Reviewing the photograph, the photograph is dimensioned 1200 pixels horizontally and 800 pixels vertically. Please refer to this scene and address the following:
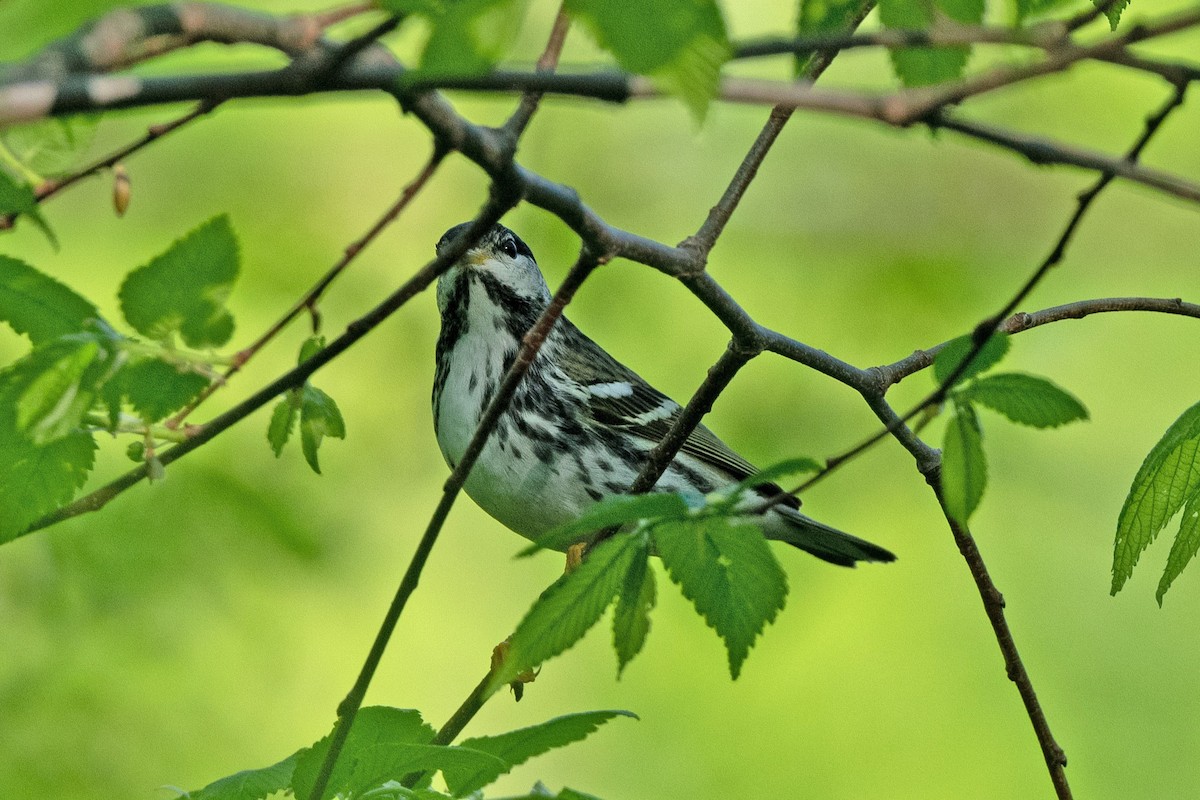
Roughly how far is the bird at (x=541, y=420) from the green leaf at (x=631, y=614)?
64.0 inches

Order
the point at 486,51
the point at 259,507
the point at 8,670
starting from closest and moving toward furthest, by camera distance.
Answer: the point at 486,51, the point at 259,507, the point at 8,670

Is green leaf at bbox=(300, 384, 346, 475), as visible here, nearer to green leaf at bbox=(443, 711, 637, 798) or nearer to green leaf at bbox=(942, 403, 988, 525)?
green leaf at bbox=(443, 711, 637, 798)

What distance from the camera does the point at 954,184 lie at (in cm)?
561

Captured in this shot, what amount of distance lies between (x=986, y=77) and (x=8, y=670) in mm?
2672

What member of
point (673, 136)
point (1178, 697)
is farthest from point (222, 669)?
point (1178, 697)

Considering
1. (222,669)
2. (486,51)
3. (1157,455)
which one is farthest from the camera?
(222,669)

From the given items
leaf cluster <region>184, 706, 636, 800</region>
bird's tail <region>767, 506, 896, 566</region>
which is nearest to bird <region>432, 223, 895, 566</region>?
bird's tail <region>767, 506, 896, 566</region>

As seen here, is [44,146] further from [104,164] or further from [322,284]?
[322,284]

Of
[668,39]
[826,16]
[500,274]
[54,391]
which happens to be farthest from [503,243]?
[668,39]

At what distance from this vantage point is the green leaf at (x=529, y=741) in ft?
4.56

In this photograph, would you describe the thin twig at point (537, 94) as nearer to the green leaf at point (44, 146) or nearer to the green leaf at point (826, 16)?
the green leaf at point (826, 16)

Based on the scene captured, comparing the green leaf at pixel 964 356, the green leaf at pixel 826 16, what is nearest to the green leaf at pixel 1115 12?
the green leaf at pixel 826 16

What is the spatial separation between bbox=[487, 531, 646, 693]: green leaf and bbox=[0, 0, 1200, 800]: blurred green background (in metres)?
3.12

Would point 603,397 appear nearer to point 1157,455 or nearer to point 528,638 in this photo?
point 1157,455
